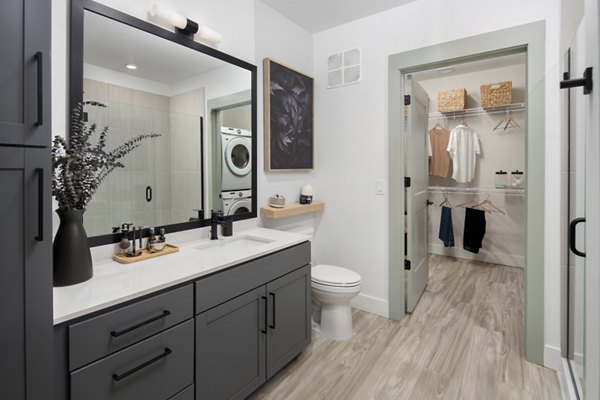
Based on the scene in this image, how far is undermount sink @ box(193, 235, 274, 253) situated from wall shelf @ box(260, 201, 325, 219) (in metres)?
0.35

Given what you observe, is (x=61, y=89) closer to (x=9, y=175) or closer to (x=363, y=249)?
(x=9, y=175)

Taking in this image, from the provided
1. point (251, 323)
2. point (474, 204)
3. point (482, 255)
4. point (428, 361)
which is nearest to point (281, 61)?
point (251, 323)

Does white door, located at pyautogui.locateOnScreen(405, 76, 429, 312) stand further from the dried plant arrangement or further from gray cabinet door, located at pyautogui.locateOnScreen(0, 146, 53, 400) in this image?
gray cabinet door, located at pyautogui.locateOnScreen(0, 146, 53, 400)

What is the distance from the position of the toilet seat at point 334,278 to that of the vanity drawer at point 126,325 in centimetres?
118

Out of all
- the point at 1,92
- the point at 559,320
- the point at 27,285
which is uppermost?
the point at 1,92

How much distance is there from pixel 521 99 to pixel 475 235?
70.7 inches

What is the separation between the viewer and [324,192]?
3.09m

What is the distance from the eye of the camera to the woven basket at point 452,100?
4.12 metres

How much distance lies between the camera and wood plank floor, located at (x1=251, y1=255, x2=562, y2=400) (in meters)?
1.84

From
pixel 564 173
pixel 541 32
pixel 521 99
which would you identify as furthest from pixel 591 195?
pixel 521 99

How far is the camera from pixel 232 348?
5.20 feet

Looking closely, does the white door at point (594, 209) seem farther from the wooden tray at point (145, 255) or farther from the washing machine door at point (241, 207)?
the washing machine door at point (241, 207)

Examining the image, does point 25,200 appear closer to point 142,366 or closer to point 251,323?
point 142,366

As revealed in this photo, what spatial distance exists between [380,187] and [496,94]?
235 cm
